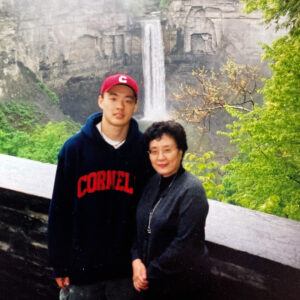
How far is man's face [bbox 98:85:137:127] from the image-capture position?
1948 millimetres

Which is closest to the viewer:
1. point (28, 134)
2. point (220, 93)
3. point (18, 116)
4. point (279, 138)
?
point (279, 138)

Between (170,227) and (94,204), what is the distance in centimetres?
45

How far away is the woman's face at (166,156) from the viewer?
1.83 meters

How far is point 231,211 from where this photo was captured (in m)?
2.21

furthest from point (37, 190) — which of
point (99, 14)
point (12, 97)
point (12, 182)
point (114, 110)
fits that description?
point (99, 14)

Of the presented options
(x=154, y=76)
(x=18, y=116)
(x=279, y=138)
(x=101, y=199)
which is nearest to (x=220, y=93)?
(x=154, y=76)

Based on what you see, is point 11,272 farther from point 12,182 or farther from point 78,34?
point 78,34

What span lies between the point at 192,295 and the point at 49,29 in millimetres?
28654

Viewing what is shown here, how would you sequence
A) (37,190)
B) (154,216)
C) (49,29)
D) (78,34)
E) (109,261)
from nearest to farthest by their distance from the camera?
(154,216) < (109,261) < (37,190) < (49,29) < (78,34)

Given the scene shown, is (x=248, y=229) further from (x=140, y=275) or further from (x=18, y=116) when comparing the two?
(x=18, y=116)

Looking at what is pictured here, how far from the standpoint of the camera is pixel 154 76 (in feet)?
107

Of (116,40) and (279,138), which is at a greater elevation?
(116,40)

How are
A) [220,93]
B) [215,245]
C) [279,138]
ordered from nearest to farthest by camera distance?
[215,245]
[279,138]
[220,93]

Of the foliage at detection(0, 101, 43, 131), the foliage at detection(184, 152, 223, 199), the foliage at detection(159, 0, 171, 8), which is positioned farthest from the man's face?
the foliage at detection(159, 0, 171, 8)
